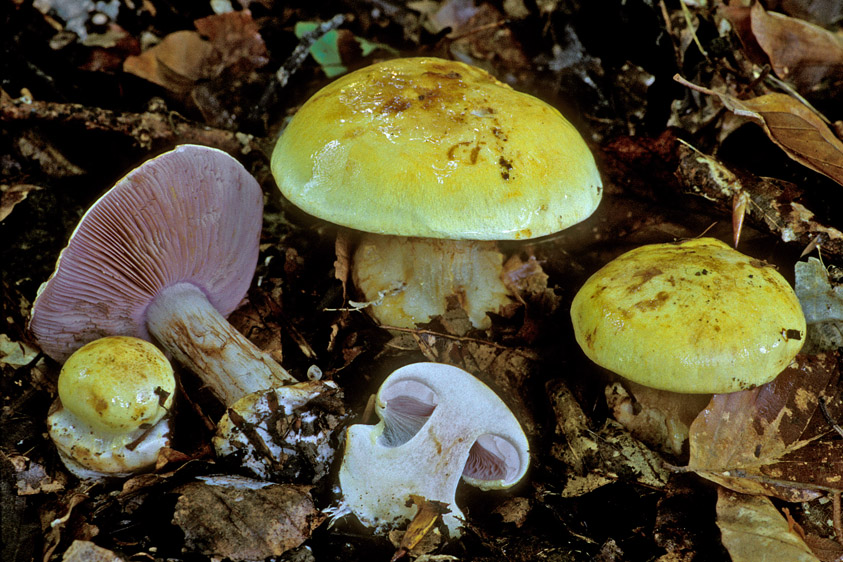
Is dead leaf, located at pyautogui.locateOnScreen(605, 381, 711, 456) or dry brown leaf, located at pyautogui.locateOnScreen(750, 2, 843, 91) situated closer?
dead leaf, located at pyautogui.locateOnScreen(605, 381, 711, 456)

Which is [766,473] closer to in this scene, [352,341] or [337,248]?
[352,341]

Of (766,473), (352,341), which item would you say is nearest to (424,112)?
(352,341)

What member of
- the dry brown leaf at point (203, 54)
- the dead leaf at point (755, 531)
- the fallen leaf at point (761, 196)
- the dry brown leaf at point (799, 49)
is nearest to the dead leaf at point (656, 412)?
the dead leaf at point (755, 531)

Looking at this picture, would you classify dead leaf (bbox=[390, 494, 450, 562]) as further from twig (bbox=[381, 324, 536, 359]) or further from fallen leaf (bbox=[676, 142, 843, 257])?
fallen leaf (bbox=[676, 142, 843, 257])

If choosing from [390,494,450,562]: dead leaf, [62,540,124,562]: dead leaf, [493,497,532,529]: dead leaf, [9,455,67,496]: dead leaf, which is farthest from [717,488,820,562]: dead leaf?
[9,455,67,496]: dead leaf

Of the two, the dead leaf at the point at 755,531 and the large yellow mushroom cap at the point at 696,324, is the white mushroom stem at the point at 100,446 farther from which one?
the dead leaf at the point at 755,531

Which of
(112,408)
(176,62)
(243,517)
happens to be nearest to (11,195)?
(176,62)

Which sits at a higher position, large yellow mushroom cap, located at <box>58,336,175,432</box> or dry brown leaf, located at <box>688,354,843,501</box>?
large yellow mushroom cap, located at <box>58,336,175,432</box>
